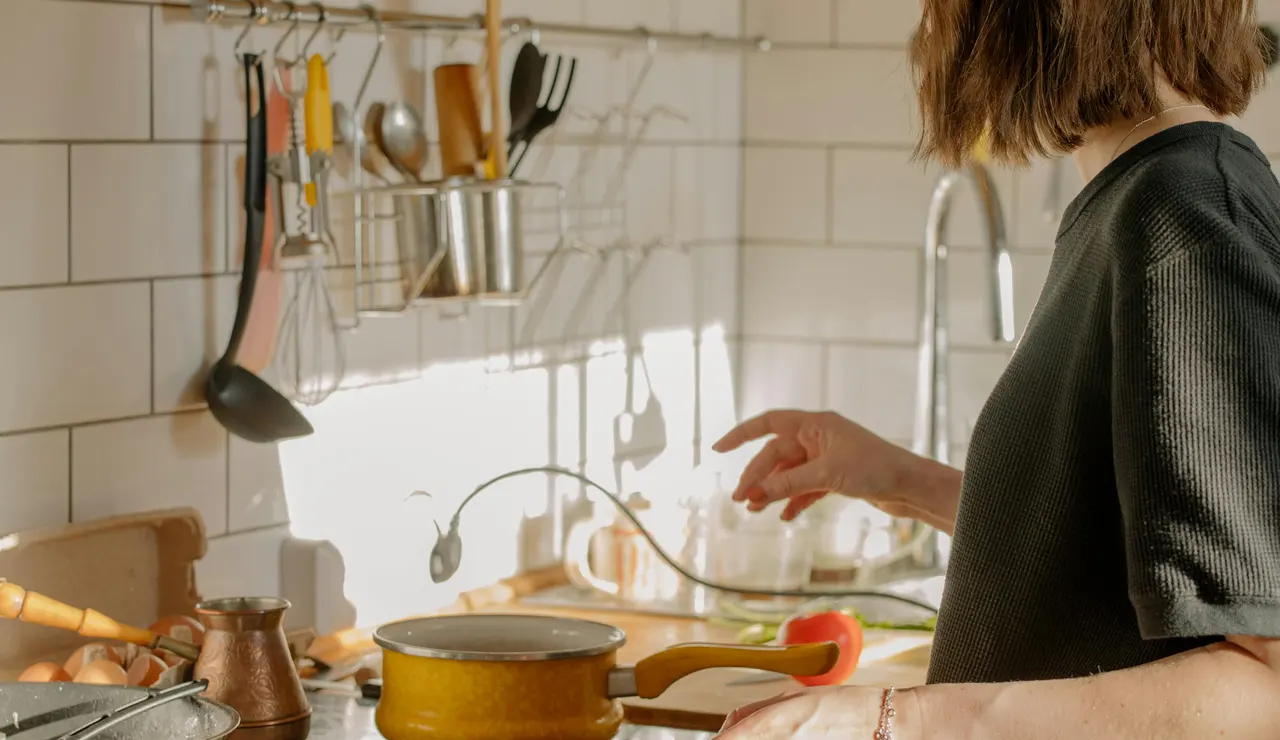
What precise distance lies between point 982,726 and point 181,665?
637 mm

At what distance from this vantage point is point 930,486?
4.26 feet

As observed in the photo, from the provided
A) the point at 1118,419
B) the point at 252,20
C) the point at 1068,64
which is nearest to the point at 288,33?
the point at 252,20

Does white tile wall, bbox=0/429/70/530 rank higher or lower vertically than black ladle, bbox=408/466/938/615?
higher

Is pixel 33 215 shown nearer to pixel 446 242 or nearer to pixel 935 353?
pixel 446 242

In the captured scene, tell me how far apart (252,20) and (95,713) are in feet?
2.23

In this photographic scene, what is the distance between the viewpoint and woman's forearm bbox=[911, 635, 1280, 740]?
835 millimetres

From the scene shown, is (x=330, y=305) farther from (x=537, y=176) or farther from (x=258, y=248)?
(x=537, y=176)

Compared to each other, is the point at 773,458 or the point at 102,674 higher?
the point at 773,458

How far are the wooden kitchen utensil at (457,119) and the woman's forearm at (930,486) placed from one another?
2.07 feet

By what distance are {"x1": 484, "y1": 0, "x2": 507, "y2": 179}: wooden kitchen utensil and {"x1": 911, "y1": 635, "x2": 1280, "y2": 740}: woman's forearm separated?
0.96 meters

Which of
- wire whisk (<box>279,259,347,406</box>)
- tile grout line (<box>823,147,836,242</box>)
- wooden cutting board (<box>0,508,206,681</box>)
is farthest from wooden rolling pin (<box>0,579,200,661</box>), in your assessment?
tile grout line (<box>823,147,836,242</box>)

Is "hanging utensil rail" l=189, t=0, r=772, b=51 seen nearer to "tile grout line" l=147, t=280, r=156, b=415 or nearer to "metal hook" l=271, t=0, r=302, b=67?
"metal hook" l=271, t=0, r=302, b=67

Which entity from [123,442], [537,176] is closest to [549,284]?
[537,176]

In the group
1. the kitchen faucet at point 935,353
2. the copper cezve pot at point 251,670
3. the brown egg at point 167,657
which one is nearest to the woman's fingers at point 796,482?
the copper cezve pot at point 251,670
